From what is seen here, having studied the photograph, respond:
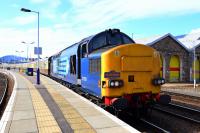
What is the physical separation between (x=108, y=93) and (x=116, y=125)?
1748 mm

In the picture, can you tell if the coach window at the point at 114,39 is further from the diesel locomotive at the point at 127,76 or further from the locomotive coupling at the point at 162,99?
the locomotive coupling at the point at 162,99

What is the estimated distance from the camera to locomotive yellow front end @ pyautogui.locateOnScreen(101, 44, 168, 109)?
1042cm

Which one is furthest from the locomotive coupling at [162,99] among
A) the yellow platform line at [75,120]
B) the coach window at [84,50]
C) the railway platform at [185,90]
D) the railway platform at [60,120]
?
the railway platform at [185,90]

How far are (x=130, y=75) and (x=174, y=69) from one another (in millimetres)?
32283

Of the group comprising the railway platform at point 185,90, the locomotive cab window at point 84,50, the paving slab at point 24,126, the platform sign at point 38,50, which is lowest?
the railway platform at point 185,90

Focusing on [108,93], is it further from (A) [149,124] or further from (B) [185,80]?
(B) [185,80]

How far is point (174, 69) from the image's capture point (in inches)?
1635

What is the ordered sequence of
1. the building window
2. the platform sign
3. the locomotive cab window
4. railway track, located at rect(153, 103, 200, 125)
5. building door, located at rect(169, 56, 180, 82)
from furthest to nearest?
building door, located at rect(169, 56, 180, 82)
the platform sign
the locomotive cab window
railway track, located at rect(153, 103, 200, 125)
the building window

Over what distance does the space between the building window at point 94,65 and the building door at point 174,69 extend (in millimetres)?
30539

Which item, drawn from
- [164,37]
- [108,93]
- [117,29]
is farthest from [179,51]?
[108,93]

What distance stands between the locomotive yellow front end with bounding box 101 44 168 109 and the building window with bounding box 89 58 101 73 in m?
0.48

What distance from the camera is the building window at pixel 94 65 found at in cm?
1117

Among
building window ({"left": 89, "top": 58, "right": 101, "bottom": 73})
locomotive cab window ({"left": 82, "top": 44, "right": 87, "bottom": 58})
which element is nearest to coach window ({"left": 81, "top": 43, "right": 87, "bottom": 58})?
locomotive cab window ({"left": 82, "top": 44, "right": 87, "bottom": 58})

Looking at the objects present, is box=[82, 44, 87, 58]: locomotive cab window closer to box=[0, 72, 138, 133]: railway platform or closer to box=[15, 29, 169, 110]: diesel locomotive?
box=[15, 29, 169, 110]: diesel locomotive
